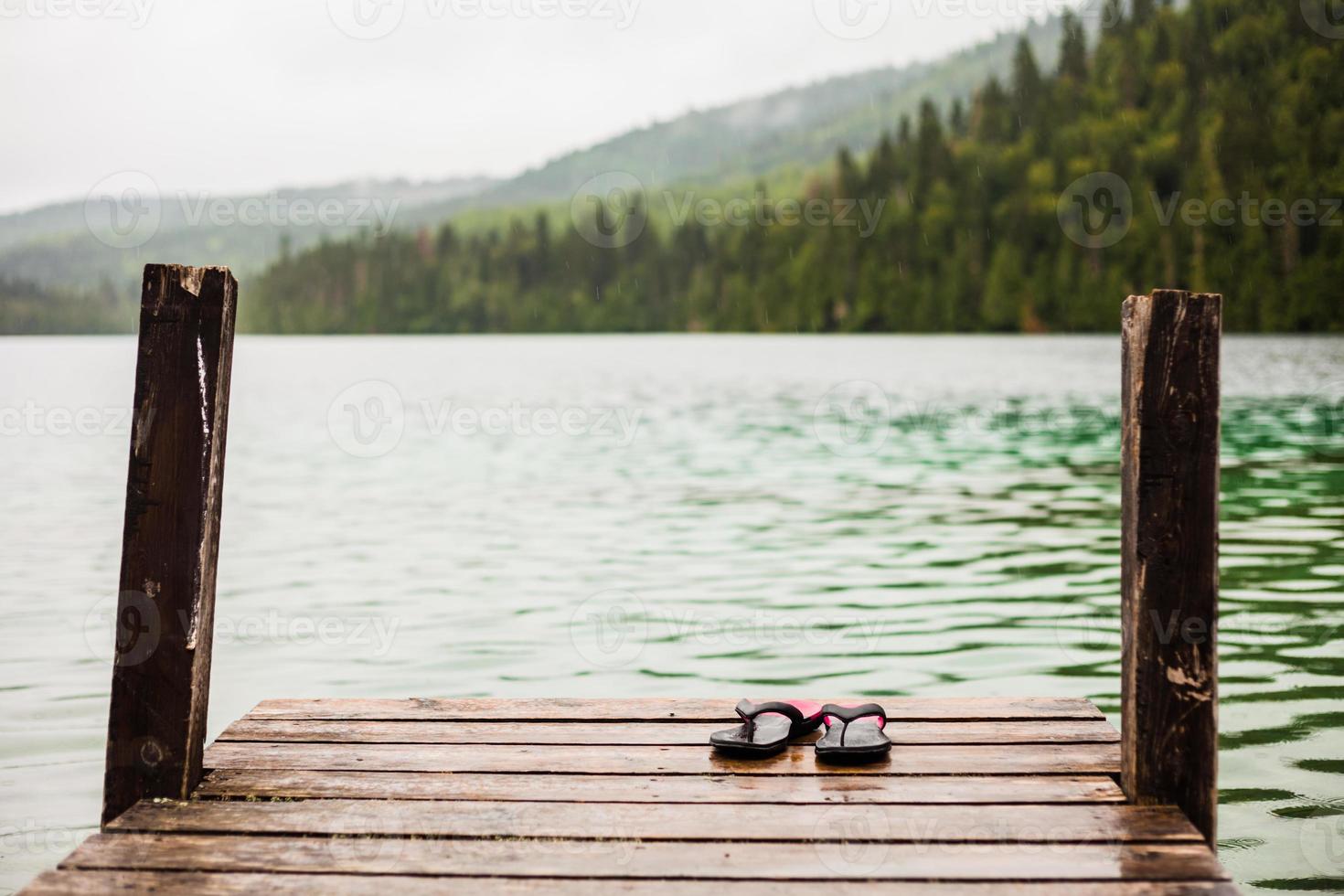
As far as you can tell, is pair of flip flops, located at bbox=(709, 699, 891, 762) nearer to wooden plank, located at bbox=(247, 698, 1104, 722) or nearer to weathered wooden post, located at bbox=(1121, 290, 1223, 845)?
wooden plank, located at bbox=(247, 698, 1104, 722)

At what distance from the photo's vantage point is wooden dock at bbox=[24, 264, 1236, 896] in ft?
11.3

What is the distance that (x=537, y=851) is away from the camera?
3.63 m

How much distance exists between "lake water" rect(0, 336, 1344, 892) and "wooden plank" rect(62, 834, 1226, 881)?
218 cm

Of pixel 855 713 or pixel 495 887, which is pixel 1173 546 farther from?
pixel 495 887

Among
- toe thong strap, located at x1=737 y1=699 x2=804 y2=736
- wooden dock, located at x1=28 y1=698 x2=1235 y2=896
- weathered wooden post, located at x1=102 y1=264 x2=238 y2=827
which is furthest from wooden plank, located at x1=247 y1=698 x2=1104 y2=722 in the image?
weathered wooden post, located at x1=102 y1=264 x2=238 y2=827

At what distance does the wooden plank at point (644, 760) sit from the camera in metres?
4.30

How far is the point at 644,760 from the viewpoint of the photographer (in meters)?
4.46

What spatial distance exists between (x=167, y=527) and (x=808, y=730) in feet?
8.33

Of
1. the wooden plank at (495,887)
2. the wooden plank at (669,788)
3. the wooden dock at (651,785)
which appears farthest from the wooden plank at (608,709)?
the wooden plank at (495,887)

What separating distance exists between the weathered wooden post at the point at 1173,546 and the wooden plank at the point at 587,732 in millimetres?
715

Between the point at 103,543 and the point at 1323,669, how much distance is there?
1327 cm

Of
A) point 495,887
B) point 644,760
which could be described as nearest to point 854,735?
point 644,760

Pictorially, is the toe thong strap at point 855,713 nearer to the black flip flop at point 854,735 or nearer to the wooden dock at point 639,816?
the black flip flop at point 854,735

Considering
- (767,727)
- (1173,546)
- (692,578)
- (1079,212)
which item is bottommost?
(692,578)
